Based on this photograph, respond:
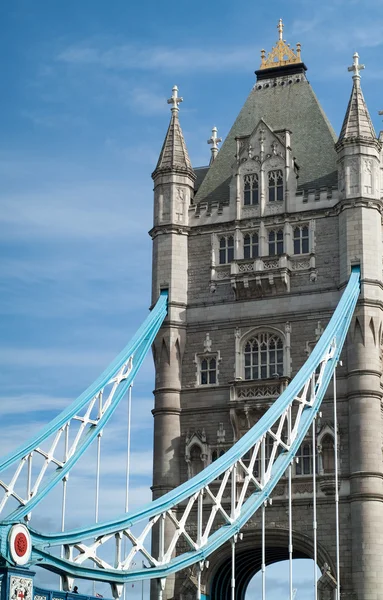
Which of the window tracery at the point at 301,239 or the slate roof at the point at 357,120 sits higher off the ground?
the slate roof at the point at 357,120

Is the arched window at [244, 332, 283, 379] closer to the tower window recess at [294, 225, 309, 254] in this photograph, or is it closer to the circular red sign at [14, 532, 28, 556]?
the tower window recess at [294, 225, 309, 254]

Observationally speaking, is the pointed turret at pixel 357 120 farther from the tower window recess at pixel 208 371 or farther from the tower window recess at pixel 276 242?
the tower window recess at pixel 208 371

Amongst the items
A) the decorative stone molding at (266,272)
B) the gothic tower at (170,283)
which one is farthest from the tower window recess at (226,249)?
the gothic tower at (170,283)

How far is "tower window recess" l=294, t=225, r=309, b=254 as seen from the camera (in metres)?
55.7

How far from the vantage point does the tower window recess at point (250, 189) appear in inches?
2262

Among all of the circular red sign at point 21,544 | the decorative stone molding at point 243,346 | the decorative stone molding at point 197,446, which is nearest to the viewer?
the circular red sign at point 21,544

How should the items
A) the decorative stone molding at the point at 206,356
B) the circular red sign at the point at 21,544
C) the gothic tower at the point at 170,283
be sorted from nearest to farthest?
the circular red sign at the point at 21,544
the gothic tower at the point at 170,283
the decorative stone molding at the point at 206,356

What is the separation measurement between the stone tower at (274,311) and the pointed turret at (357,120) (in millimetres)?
60

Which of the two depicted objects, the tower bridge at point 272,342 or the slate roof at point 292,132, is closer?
the tower bridge at point 272,342

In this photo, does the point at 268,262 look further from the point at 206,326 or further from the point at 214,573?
the point at 214,573

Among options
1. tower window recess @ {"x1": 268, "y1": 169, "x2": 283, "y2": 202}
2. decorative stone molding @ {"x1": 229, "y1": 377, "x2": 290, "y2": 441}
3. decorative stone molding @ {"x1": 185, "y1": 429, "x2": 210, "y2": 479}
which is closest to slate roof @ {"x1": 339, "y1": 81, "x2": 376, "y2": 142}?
tower window recess @ {"x1": 268, "y1": 169, "x2": 283, "y2": 202}

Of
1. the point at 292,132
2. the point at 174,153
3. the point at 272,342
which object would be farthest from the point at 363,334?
the point at 174,153

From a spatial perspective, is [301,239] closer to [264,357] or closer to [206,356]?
[264,357]

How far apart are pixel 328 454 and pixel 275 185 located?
1241 cm
